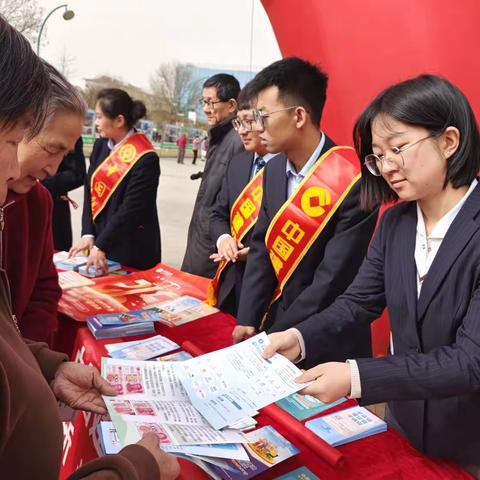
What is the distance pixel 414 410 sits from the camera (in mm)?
1121

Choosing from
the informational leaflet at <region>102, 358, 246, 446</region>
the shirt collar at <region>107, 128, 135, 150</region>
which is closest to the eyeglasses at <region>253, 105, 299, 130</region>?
the informational leaflet at <region>102, 358, 246, 446</region>

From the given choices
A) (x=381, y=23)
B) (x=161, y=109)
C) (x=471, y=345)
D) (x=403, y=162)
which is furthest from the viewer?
(x=161, y=109)

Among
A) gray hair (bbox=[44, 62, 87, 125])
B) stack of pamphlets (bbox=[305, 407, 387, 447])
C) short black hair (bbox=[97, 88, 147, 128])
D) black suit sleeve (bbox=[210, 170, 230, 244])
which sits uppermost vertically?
gray hair (bbox=[44, 62, 87, 125])

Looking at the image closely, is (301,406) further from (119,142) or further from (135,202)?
(119,142)

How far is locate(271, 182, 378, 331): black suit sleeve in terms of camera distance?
155cm

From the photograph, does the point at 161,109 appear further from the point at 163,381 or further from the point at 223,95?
the point at 163,381

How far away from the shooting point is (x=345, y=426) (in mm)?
1111

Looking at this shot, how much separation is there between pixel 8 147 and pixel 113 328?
0.97 meters

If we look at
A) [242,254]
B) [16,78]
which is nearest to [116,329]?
Result: [242,254]

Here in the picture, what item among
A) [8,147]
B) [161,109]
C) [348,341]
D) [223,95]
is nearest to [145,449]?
[8,147]

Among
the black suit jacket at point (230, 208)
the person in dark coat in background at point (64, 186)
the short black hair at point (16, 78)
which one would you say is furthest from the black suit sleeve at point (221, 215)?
the short black hair at point (16, 78)

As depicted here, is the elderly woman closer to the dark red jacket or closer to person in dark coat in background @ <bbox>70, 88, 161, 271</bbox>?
the dark red jacket

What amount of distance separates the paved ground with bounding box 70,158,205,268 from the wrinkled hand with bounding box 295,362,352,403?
404 centimetres

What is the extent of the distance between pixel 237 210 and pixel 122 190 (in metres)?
0.78
